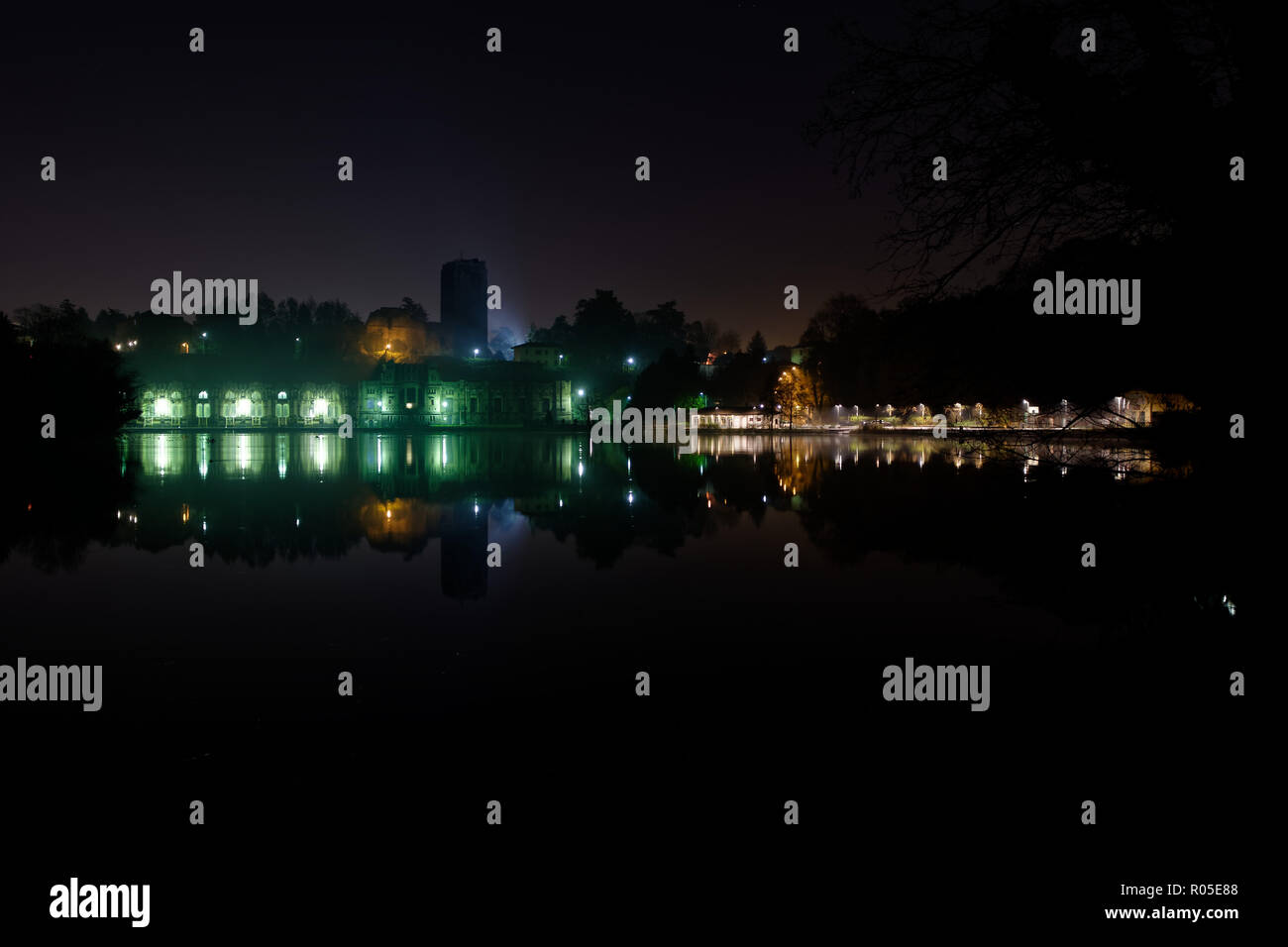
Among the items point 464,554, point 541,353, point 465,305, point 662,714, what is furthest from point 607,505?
point 541,353

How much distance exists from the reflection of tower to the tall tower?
134713 mm

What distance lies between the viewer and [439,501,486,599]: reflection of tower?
40.7 ft

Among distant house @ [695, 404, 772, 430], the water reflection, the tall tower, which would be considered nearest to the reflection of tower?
the water reflection

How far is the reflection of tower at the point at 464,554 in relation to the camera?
488 inches

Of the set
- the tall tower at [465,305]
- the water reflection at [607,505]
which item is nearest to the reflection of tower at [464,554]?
the water reflection at [607,505]

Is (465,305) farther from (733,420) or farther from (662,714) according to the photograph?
(662,714)

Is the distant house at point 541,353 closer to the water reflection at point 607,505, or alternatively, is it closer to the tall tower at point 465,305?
the tall tower at point 465,305

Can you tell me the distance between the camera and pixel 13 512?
19.7 m

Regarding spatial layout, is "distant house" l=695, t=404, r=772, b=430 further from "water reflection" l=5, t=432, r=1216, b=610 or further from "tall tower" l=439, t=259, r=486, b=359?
"water reflection" l=5, t=432, r=1216, b=610

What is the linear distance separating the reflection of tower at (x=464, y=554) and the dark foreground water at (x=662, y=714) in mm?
122

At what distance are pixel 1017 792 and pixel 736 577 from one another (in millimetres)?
7708
